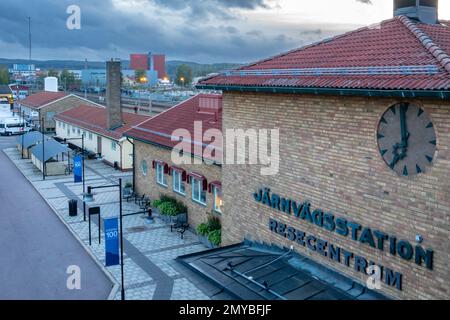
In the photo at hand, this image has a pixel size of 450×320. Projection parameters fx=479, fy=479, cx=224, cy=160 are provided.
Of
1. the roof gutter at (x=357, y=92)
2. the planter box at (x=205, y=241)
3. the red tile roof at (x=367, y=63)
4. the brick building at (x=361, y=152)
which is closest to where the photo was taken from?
the roof gutter at (x=357, y=92)

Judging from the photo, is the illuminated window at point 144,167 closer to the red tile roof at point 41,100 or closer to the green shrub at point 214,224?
the green shrub at point 214,224

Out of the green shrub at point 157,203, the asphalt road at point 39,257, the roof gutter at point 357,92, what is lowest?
the asphalt road at point 39,257

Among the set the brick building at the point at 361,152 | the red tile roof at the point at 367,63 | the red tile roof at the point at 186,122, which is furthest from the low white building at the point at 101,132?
the brick building at the point at 361,152

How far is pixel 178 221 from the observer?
79.9ft

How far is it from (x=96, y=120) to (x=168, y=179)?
22.7 m

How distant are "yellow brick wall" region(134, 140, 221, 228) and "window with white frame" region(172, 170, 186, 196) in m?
0.25

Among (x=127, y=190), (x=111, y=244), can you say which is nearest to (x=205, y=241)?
(x=111, y=244)

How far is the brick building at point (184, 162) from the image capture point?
22.2 meters

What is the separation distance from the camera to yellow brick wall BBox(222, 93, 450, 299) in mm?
10219

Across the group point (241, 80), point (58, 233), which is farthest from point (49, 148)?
point (241, 80)

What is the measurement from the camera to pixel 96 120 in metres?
Answer: 46.3

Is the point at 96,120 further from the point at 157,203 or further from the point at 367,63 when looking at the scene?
Result: the point at 367,63
